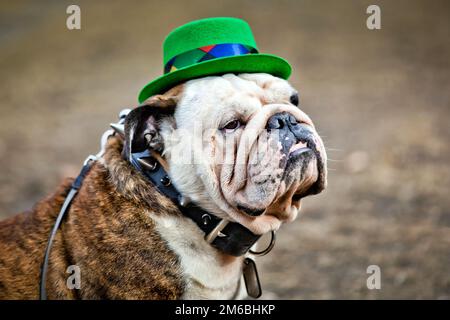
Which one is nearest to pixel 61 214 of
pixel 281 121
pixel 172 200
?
pixel 172 200

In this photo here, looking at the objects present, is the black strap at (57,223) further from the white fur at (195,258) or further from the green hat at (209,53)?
the green hat at (209,53)

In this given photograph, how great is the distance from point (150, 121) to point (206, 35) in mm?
Result: 595

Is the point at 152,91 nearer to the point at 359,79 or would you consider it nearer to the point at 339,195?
the point at 339,195

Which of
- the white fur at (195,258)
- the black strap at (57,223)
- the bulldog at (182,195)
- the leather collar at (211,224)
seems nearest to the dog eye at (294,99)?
the bulldog at (182,195)

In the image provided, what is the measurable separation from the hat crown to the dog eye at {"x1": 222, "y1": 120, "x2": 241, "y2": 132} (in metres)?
0.50

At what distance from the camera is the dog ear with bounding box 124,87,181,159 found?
3049 mm

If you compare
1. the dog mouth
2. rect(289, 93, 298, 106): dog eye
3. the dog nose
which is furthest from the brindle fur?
rect(289, 93, 298, 106): dog eye

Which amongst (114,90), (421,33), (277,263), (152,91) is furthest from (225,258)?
(421,33)

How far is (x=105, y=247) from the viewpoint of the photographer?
302 centimetres

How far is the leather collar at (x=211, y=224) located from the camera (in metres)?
3.08

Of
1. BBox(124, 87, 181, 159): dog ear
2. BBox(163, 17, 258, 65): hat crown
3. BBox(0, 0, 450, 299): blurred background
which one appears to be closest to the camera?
BBox(124, 87, 181, 159): dog ear

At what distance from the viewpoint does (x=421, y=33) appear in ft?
37.0

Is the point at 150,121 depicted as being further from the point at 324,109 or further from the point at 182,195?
the point at 324,109

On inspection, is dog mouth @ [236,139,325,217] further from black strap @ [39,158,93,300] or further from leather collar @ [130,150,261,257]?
black strap @ [39,158,93,300]
